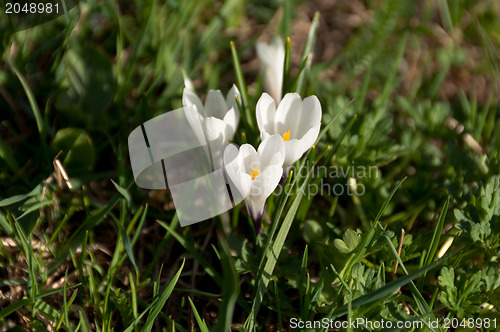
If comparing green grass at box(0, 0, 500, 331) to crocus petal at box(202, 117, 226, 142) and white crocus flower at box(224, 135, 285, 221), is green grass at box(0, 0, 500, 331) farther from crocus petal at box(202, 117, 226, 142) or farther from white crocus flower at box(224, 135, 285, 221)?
crocus petal at box(202, 117, 226, 142)

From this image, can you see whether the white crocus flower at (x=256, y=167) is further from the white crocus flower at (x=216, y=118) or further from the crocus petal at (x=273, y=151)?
the white crocus flower at (x=216, y=118)

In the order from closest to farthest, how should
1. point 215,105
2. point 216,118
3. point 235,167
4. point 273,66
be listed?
point 235,167 → point 216,118 → point 215,105 → point 273,66

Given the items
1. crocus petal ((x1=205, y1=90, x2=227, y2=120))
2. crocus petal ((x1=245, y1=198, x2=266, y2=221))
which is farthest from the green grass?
crocus petal ((x1=205, y1=90, x2=227, y2=120))

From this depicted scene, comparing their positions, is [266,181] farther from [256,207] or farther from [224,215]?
[224,215]

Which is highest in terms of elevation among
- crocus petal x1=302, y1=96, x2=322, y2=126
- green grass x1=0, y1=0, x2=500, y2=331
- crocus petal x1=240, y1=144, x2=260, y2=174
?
crocus petal x1=302, y1=96, x2=322, y2=126

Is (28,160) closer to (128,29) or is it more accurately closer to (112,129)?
(112,129)

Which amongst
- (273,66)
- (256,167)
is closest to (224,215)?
(256,167)
